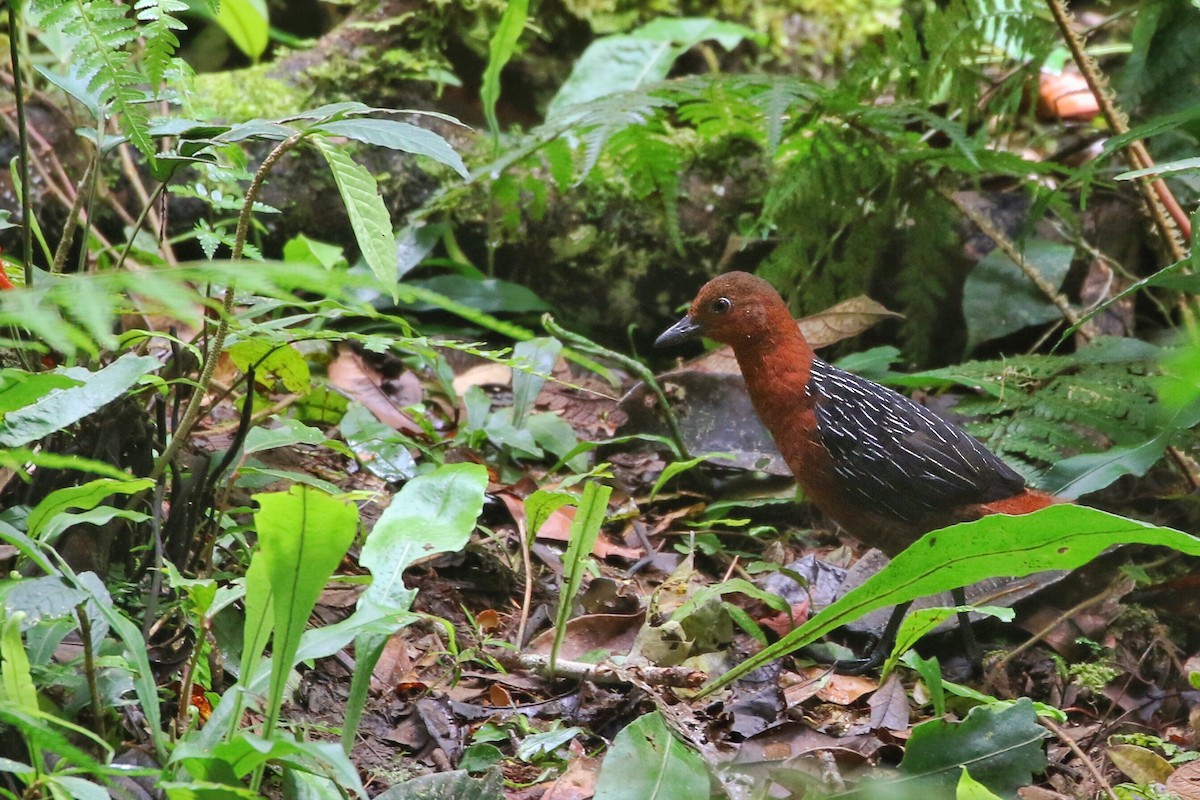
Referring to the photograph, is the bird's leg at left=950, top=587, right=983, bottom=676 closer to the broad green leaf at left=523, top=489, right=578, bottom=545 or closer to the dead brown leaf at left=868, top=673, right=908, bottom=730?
the dead brown leaf at left=868, top=673, right=908, bottom=730

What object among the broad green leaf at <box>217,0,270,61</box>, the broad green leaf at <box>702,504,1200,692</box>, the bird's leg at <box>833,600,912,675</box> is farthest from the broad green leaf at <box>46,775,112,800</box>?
the broad green leaf at <box>217,0,270,61</box>

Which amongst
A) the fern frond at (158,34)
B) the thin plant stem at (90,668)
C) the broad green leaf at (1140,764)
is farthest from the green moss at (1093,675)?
the fern frond at (158,34)

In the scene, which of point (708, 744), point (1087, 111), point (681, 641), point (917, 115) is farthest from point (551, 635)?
point (1087, 111)

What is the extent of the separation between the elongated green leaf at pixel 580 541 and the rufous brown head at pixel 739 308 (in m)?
1.23

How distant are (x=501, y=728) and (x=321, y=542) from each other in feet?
2.76

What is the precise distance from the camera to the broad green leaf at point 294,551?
193cm

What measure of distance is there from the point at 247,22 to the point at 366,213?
345cm

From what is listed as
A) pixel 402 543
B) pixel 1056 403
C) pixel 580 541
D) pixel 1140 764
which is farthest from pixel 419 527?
pixel 1056 403

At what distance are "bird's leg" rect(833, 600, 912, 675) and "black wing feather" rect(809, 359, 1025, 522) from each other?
12.7 inches

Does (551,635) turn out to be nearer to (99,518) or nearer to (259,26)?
(99,518)

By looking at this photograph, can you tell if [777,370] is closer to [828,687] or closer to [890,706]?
[828,687]

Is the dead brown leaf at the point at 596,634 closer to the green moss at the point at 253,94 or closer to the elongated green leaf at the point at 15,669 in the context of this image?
the elongated green leaf at the point at 15,669

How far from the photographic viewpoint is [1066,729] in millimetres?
2963

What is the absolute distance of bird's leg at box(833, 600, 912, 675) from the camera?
3117 mm
